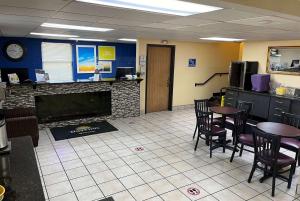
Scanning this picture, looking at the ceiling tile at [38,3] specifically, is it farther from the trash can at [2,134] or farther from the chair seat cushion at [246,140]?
the chair seat cushion at [246,140]

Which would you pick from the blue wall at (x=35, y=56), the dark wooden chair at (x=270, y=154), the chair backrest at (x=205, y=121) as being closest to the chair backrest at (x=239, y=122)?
the chair backrest at (x=205, y=121)

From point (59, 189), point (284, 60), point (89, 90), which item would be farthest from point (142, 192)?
point (284, 60)

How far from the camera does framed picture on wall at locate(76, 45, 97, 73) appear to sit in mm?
8680

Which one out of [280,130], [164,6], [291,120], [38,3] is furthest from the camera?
[291,120]

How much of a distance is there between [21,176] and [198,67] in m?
7.29

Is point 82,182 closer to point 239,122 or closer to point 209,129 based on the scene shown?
point 209,129

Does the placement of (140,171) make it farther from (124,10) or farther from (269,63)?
(269,63)

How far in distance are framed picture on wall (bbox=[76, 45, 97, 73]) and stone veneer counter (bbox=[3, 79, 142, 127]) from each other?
2.80 meters

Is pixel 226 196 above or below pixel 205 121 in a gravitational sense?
below

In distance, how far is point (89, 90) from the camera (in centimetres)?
624

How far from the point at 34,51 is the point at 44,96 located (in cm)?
303

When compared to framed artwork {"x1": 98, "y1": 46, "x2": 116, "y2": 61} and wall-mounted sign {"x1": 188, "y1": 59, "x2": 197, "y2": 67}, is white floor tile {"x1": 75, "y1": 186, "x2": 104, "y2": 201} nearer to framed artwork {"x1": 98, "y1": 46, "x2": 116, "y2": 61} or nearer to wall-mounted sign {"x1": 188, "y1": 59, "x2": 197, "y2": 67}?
wall-mounted sign {"x1": 188, "y1": 59, "x2": 197, "y2": 67}

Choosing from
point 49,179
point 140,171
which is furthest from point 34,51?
point 140,171

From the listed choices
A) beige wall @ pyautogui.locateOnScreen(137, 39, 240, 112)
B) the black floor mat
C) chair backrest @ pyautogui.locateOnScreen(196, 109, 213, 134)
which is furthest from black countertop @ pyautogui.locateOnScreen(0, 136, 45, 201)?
beige wall @ pyautogui.locateOnScreen(137, 39, 240, 112)
